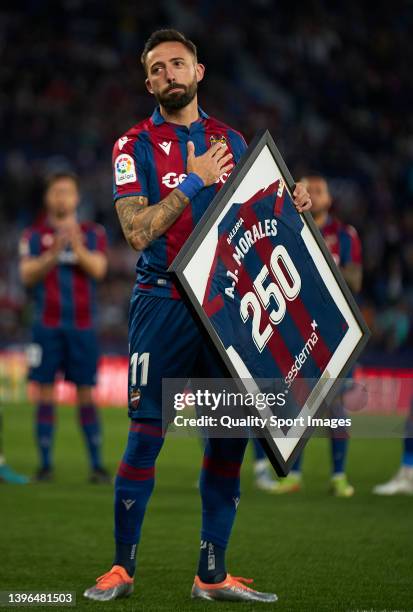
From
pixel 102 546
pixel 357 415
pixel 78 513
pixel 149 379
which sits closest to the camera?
pixel 149 379

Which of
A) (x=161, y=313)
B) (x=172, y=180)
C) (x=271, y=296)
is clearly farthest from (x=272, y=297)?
(x=172, y=180)

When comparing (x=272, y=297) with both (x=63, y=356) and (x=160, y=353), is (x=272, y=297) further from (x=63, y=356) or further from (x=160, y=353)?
(x=63, y=356)

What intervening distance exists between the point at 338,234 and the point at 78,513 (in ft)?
8.51

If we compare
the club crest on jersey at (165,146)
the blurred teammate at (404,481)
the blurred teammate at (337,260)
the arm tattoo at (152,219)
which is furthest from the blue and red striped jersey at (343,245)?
the arm tattoo at (152,219)

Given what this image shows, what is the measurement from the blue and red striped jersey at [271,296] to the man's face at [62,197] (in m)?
4.39

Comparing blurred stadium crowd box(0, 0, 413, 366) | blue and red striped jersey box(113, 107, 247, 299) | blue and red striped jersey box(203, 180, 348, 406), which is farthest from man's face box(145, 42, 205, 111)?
blurred stadium crowd box(0, 0, 413, 366)

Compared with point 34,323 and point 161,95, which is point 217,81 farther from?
point 161,95

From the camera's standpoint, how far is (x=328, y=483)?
28.7ft

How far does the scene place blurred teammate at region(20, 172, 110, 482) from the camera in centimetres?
873

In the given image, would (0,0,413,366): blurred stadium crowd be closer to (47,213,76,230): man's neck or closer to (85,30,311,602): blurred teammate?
(47,213,76,230): man's neck

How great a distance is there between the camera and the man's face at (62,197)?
8.67m

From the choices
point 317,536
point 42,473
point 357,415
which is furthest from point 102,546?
point 357,415

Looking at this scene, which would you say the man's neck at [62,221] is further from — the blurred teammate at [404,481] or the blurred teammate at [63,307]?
the blurred teammate at [404,481]

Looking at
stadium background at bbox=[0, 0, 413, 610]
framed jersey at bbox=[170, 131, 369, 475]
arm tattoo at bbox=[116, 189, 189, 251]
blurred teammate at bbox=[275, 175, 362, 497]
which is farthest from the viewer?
stadium background at bbox=[0, 0, 413, 610]
